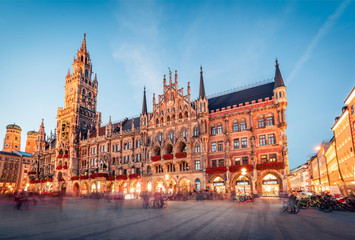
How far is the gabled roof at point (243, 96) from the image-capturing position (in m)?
43.7

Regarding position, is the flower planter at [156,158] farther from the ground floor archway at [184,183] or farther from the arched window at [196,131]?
the arched window at [196,131]

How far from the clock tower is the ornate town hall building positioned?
30 centimetres

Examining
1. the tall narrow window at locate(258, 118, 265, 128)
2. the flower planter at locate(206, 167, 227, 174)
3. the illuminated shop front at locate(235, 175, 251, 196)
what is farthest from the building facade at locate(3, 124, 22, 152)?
the tall narrow window at locate(258, 118, 265, 128)

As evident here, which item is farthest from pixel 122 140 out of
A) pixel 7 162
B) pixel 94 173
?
pixel 7 162

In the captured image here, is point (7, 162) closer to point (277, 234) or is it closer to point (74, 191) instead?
point (74, 191)

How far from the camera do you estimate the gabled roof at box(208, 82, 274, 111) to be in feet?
143

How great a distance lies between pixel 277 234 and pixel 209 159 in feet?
108

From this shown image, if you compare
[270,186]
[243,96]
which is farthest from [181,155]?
[243,96]

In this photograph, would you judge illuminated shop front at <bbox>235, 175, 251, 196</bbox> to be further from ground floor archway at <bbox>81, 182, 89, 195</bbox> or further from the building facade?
the building facade

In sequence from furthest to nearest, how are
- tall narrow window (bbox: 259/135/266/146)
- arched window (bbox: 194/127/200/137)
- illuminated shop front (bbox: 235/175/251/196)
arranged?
arched window (bbox: 194/127/200/137), tall narrow window (bbox: 259/135/266/146), illuminated shop front (bbox: 235/175/251/196)

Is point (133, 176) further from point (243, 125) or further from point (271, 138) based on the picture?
point (271, 138)

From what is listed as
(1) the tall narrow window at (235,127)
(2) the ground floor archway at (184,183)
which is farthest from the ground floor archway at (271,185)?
(2) the ground floor archway at (184,183)

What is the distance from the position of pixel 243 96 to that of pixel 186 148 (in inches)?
601

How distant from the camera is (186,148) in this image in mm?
45875
